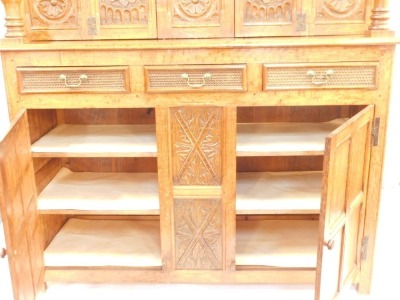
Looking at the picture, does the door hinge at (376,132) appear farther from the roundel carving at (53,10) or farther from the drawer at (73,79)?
the roundel carving at (53,10)

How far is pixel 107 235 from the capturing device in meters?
2.46

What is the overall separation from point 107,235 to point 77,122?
64cm

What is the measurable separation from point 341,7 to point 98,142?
126cm

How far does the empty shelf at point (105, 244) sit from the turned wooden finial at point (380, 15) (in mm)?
1422

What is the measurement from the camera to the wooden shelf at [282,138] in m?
2.04

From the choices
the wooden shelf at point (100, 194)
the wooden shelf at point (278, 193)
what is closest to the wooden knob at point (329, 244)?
the wooden shelf at point (278, 193)

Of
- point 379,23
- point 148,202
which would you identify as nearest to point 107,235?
point 148,202

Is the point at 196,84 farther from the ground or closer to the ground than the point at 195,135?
farther from the ground

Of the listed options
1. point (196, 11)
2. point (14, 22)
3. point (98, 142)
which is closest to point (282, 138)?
point (196, 11)

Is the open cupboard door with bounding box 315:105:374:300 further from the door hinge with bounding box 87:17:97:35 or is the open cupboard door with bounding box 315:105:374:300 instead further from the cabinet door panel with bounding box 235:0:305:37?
the door hinge with bounding box 87:17:97:35

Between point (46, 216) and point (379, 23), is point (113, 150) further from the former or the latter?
point (379, 23)

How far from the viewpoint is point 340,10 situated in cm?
207

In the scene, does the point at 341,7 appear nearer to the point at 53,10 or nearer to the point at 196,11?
the point at 196,11

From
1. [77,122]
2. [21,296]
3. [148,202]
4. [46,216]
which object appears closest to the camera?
[21,296]
